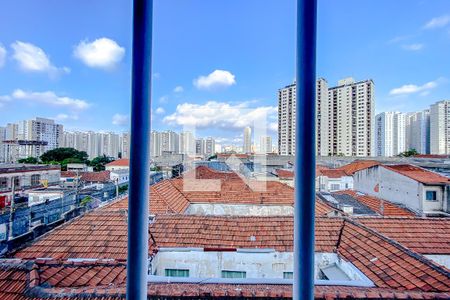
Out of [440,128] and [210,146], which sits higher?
[440,128]

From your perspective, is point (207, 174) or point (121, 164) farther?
point (207, 174)

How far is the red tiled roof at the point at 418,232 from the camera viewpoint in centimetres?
207

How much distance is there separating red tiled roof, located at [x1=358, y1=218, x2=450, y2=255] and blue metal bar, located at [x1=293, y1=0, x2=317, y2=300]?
6.36ft

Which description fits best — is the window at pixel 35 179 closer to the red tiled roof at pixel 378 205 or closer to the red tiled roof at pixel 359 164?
the red tiled roof at pixel 359 164

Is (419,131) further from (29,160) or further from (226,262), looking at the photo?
(29,160)

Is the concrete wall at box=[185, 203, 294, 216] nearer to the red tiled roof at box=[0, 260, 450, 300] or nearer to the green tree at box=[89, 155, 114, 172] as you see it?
the green tree at box=[89, 155, 114, 172]

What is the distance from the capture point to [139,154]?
27.3 inches

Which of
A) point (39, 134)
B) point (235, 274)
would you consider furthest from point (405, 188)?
point (39, 134)

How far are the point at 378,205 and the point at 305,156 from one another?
4.11 meters

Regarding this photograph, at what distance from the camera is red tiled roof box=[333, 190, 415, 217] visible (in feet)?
12.1

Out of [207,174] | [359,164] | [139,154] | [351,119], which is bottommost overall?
[207,174]

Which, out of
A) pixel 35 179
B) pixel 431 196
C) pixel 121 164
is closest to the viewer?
pixel 121 164

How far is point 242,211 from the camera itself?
3781 millimetres

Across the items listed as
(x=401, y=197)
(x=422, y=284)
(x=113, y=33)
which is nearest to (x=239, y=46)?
(x=113, y=33)
